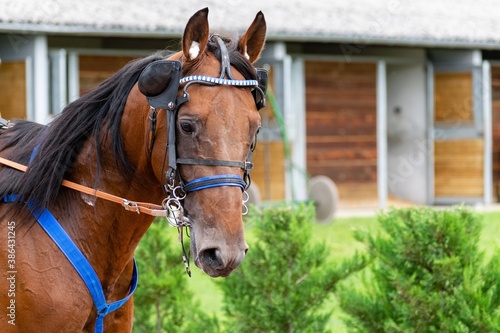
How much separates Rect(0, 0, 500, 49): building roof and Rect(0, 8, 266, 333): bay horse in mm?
8909

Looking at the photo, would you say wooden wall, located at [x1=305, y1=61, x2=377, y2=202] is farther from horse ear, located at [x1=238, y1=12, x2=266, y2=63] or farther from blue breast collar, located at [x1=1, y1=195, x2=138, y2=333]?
blue breast collar, located at [x1=1, y1=195, x2=138, y2=333]

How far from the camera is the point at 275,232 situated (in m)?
5.63

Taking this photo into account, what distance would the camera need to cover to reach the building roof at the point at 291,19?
42.6 feet

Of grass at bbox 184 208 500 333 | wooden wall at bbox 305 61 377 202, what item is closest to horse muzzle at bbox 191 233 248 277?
grass at bbox 184 208 500 333

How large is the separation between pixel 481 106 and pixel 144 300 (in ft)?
37.9

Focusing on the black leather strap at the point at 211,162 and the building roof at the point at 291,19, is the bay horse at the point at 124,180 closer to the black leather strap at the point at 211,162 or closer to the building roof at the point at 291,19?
the black leather strap at the point at 211,162

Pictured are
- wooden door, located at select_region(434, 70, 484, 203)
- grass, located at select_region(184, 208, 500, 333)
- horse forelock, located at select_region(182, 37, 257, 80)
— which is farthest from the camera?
wooden door, located at select_region(434, 70, 484, 203)

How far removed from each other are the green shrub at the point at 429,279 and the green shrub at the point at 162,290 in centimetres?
136

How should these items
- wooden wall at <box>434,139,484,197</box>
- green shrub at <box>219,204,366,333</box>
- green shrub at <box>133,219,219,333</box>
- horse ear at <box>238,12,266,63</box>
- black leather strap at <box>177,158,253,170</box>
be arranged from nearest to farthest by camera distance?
Result: black leather strap at <box>177,158,253,170</box> → horse ear at <box>238,12,266,63</box> → green shrub at <box>219,204,366,333</box> → green shrub at <box>133,219,219,333</box> → wooden wall at <box>434,139,484,197</box>

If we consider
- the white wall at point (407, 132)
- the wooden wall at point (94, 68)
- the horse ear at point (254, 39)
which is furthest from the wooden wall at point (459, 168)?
the horse ear at point (254, 39)

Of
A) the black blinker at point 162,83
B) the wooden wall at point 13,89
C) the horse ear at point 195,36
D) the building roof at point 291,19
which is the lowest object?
the black blinker at point 162,83

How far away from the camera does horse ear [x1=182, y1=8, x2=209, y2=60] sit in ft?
10.9

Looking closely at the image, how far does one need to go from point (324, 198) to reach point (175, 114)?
36.1 feet

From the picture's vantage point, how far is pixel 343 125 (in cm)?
1678
